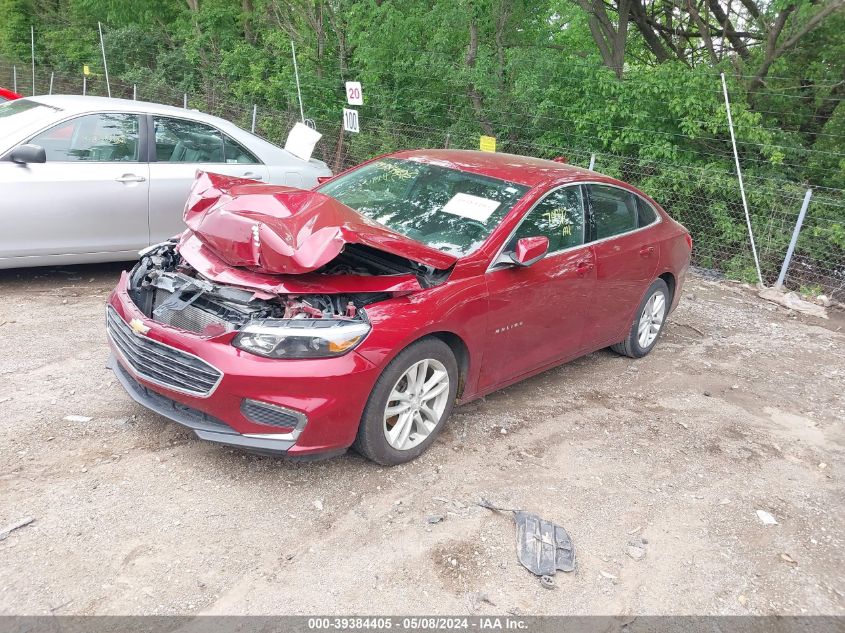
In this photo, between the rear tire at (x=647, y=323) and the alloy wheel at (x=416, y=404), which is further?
the rear tire at (x=647, y=323)

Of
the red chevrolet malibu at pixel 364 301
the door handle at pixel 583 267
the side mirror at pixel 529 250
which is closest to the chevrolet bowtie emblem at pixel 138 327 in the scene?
the red chevrolet malibu at pixel 364 301

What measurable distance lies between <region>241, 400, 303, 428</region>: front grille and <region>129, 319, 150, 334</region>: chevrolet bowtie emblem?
2.26 ft

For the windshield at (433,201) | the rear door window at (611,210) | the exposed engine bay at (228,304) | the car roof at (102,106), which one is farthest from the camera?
the car roof at (102,106)

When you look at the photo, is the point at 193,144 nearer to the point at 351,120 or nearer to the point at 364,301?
the point at 364,301

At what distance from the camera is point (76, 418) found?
13.7 feet

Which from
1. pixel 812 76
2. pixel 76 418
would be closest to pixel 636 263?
pixel 76 418

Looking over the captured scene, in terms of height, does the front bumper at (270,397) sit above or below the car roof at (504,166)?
below

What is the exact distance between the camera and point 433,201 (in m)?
4.68

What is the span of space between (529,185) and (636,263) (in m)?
1.31

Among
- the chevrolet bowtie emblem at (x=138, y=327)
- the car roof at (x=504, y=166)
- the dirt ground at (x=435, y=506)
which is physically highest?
the car roof at (x=504, y=166)

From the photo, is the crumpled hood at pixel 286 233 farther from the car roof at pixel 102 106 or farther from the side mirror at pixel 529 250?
the car roof at pixel 102 106

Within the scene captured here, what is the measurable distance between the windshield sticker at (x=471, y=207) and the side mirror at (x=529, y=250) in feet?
1.12

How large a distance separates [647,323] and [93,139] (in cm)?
500

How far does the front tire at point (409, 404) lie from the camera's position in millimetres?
3680
